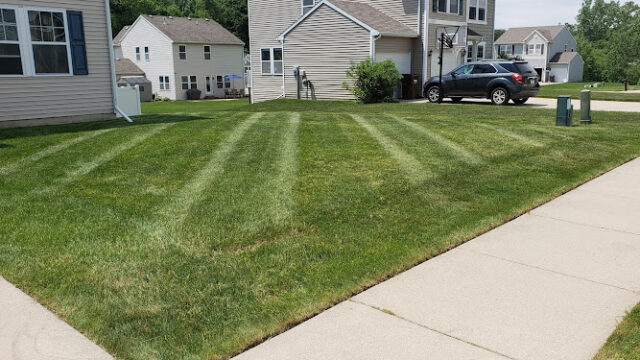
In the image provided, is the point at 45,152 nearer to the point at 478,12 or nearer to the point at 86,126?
the point at 86,126

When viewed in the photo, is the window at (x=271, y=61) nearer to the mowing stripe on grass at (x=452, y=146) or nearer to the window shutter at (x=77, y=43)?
the window shutter at (x=77, y=43)

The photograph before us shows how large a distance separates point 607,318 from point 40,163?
24.6 feet

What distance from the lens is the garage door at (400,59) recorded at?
24944mm

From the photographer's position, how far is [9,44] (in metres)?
11.7

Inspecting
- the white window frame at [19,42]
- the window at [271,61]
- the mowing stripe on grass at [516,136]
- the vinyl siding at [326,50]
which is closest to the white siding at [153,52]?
the window at [271,61]

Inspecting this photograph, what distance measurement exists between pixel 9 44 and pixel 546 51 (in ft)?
208

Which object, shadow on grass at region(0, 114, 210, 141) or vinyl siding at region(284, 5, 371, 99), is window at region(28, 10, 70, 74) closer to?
shadow on grass at region(0, 114, 210, 141)

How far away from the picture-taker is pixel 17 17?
1167 cm

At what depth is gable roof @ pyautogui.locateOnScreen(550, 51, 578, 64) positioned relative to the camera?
6245cm

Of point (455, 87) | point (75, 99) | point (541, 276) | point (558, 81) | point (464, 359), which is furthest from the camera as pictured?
point (558, 81)

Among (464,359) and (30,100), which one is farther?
(30,100)

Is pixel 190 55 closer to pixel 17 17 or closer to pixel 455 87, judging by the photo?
pixel 455 87

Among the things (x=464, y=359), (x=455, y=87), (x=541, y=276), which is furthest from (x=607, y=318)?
(x=455, y=87)

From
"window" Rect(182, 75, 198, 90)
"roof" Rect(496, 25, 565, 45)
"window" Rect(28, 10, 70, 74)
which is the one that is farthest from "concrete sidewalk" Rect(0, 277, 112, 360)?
"roof" Rect(496, 25, 565, 45)
